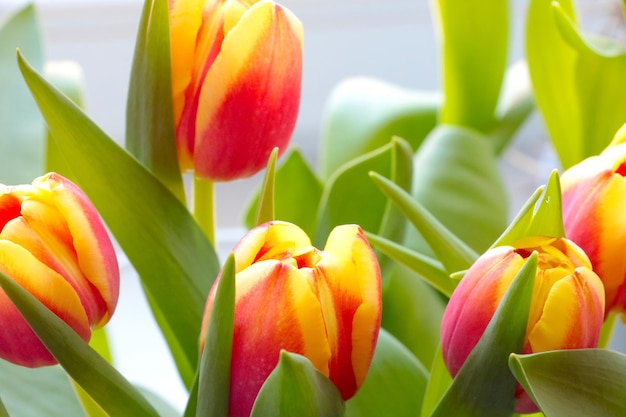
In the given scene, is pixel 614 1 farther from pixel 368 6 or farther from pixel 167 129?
pixel 167 129

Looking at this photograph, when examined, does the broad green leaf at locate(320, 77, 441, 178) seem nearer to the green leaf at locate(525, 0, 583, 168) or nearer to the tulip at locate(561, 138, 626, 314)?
the green leaf at locate(525, 0, 583, 168)

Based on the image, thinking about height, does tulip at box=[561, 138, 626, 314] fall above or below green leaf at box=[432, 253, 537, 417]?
above

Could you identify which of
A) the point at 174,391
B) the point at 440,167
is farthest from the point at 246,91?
the point at 174,391

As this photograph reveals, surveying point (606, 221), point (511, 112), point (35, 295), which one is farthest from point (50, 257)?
point (511, 112)

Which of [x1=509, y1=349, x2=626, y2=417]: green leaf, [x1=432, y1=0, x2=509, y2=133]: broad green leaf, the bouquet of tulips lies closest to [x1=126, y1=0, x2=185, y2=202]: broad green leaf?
the bouquet of tulips

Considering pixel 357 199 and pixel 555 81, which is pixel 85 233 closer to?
pixel 357 199

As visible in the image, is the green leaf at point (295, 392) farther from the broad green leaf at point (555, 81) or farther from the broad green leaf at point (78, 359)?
the broad green leaf at point (555, 81)

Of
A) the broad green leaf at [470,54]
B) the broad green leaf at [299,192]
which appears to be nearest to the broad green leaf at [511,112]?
the broad green leaf at [470,54]
